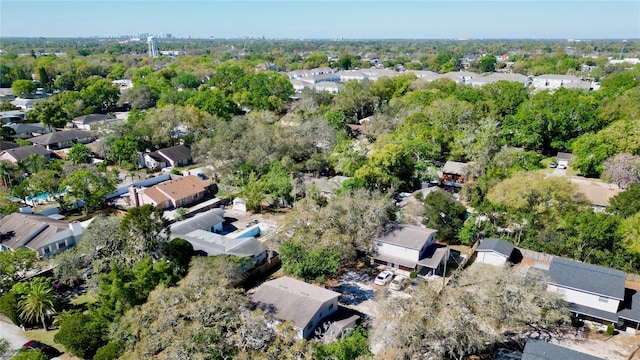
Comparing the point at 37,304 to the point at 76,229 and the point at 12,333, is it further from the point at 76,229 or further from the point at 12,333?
the point at 76,229

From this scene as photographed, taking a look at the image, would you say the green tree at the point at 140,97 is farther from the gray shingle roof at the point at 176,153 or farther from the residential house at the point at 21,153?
the gray shingle roof at the point at 176,153

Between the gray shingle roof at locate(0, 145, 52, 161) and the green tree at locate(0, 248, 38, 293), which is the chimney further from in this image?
the gray shingle roof at locate(0, 145, 52, 161)

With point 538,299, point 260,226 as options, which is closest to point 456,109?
point 260,226

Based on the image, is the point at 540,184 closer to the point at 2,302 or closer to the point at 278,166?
the point at 278,166

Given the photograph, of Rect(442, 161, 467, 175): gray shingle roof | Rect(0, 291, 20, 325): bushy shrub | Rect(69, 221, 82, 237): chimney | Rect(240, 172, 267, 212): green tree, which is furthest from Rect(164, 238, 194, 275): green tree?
Rect(442, 161, 467, 175): gray shingle roof

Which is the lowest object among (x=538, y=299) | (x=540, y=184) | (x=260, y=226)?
(x=260, y=226)

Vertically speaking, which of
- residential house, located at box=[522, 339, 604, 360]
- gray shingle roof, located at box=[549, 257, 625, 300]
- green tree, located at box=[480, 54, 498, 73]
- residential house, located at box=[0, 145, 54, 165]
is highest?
green tree, located at box=[480, 54, 498, 73]

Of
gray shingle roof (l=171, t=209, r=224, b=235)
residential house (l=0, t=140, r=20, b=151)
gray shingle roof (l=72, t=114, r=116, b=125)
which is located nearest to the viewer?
gray shingle roof (l=171, t=209, r=224, b=235)
